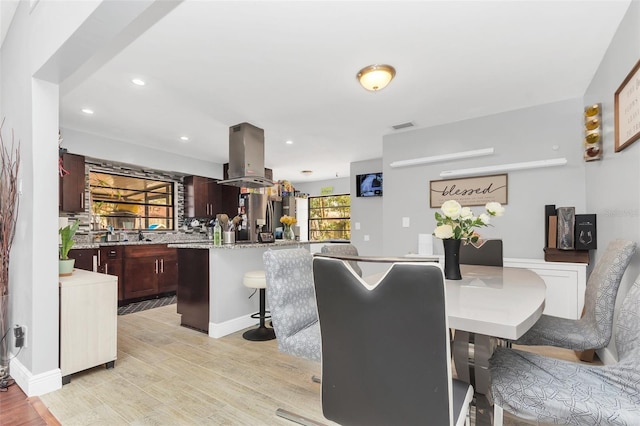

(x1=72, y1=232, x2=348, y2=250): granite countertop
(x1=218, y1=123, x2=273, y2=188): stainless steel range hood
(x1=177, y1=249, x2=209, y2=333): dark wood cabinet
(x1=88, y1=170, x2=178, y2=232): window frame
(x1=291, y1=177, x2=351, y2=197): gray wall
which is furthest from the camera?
(x1=291, y1=177, x2=351, y2=197): gray wall

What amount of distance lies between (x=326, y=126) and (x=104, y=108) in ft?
8.42

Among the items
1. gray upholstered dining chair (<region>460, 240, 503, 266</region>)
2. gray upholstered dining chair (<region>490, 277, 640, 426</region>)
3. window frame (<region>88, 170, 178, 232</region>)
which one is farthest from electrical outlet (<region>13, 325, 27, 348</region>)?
gray upholstered dining chair (<region>460, 240, 503, 266</region>)

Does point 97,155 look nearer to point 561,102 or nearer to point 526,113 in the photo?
point 526,113

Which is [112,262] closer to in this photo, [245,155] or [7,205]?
[7,205]

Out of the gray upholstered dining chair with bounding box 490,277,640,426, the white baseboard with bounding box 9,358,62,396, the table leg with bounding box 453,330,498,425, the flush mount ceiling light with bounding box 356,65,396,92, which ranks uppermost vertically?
the flush mount ceiling light with bounding box 356,65,396,92

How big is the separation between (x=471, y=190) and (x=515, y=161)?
21.3 inches

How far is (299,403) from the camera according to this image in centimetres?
189

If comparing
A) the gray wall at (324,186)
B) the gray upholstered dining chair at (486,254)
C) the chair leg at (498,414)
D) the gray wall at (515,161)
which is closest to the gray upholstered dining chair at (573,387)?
the chair leg at (498,414)

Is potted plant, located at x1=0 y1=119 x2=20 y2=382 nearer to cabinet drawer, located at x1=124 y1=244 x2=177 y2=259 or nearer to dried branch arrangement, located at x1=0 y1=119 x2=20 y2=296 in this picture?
dried branch arrangement, located at x1=0 y1=119 x2=20 y2=296

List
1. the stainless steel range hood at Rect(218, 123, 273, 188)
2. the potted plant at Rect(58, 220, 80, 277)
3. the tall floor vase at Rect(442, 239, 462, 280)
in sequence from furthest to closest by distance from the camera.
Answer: the stainless steel range hood at Rect(218, 123, 273, 188), the potted plant at Rect(58, 220, 80, 277), the tall floor vase at Rect(442, 239, 462, 280)

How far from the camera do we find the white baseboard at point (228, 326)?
3098mm

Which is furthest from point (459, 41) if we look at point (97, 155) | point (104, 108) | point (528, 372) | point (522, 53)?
point (97, 155)

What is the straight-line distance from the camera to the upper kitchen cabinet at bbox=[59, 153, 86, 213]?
13.4 feet

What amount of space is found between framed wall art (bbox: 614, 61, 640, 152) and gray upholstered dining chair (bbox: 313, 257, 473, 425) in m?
1.84
